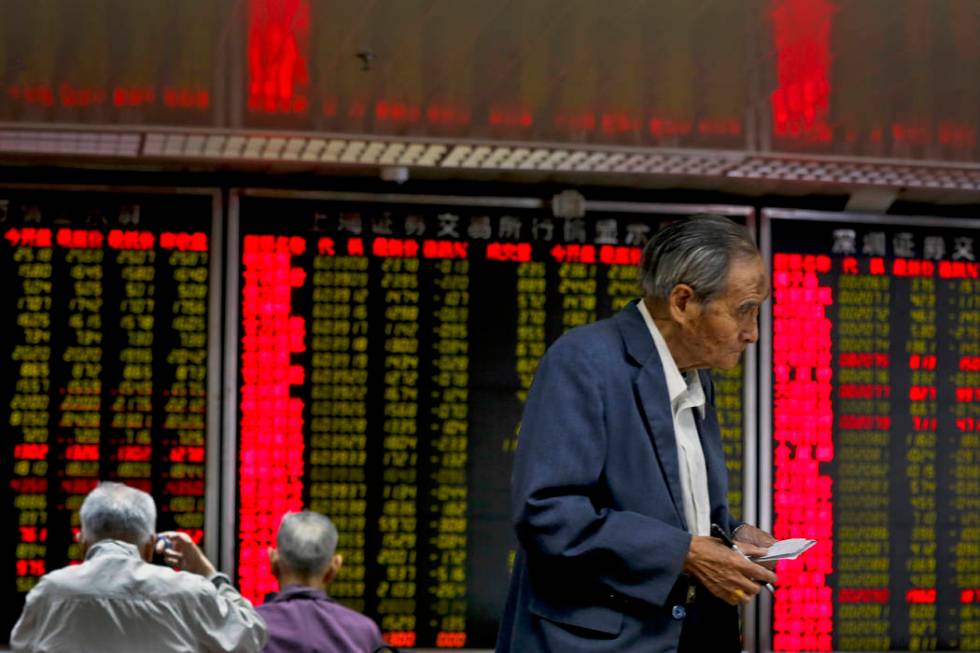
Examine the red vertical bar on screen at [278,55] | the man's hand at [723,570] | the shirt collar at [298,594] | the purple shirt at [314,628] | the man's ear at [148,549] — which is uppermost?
the red vertical bar on screen at [278,55]

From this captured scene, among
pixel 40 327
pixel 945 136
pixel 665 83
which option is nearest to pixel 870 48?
pixel 665 83

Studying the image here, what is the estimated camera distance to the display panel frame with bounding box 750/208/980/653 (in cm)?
479

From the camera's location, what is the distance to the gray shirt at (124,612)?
112 inches

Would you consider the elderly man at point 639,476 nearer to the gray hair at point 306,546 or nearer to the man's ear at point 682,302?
the man's ear at point 682,302

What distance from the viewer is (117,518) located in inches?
117

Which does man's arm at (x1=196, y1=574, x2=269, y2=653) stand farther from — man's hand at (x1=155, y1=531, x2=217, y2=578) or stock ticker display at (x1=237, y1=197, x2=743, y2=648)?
stock ticker display at (x1=237, y1=197, x2=743, y2=648)

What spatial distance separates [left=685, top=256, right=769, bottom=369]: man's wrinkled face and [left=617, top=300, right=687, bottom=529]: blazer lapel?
0.24 ft

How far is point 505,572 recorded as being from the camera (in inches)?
183

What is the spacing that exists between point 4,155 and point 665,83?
206 centimetres

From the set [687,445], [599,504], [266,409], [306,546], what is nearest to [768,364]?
[266,409]

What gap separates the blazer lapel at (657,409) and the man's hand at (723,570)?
9 centimetres

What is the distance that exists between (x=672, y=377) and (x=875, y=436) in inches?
119

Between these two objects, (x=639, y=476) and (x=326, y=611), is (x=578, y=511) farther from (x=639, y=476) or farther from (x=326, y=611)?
(x=326, y=611)

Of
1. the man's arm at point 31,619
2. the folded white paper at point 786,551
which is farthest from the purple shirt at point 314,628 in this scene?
the folded white paper at point 786,551
